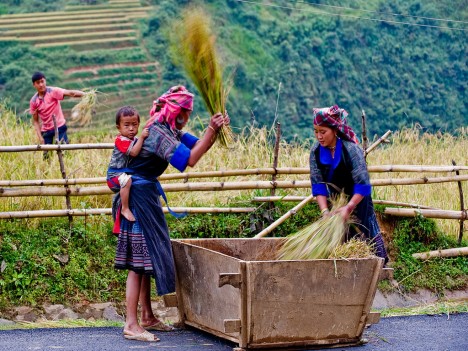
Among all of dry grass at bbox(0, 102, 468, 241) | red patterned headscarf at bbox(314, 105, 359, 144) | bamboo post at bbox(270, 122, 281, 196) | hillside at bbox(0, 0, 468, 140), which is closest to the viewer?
red patterned headscarf at bbox(314, 105, 359, 144)

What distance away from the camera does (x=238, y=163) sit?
973cm

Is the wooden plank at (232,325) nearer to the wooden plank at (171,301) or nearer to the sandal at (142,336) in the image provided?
the sandal at (142,336)

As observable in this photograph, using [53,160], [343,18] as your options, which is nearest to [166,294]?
[53,160]

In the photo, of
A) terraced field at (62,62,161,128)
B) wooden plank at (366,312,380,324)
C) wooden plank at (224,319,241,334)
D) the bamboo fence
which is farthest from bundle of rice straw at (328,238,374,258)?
terraced field at (62,62,161,128)

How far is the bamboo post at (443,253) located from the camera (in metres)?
8.45

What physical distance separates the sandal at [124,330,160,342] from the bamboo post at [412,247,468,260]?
155 inches

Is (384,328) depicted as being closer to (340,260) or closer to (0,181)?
(340,260)

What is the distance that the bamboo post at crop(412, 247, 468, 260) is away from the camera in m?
8.45

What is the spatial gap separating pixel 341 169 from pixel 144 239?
1.35m

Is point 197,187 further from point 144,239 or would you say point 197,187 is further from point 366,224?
point 144,239

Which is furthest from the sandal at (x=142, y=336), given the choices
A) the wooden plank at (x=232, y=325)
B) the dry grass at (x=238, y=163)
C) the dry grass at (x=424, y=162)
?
the dry grass at (x=424, y=162)

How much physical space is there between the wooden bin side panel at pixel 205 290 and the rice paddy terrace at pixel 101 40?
70.5ft

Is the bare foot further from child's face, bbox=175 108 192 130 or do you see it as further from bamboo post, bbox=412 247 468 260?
bamboo post, bbox=412 247 468 260

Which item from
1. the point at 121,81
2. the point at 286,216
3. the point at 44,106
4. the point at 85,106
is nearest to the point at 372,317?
the point at 286,216
